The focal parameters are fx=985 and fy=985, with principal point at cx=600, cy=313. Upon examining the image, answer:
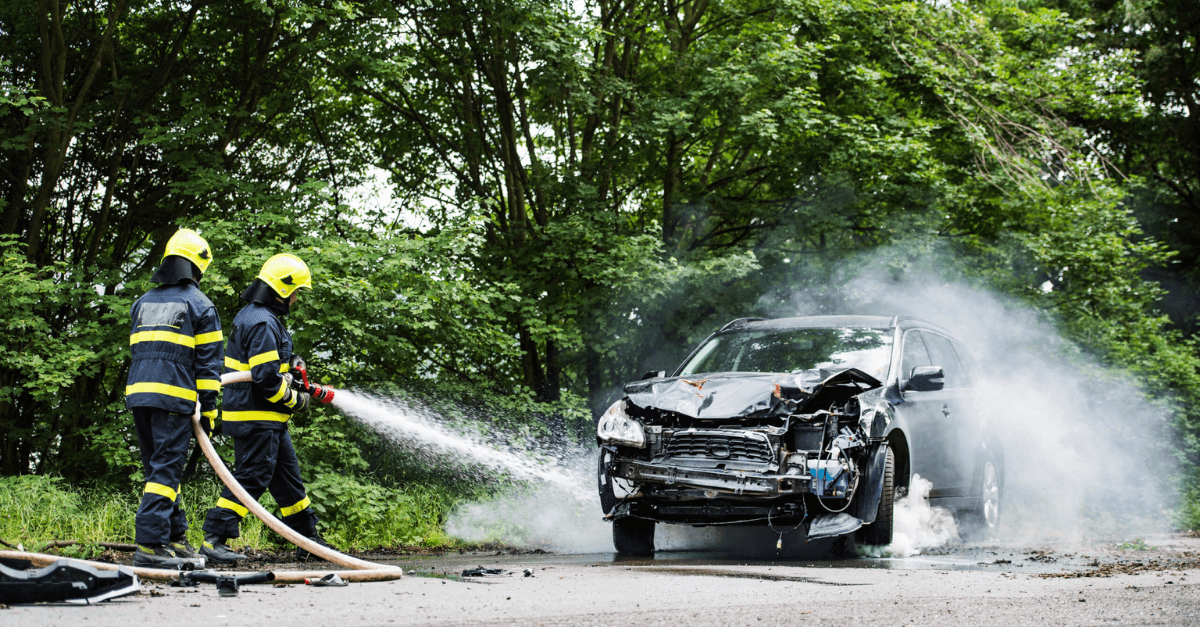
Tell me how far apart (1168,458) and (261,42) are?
1404 centimetres

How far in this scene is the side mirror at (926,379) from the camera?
7004 mm

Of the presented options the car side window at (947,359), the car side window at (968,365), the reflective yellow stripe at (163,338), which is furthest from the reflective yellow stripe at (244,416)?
the car side window at (968,365)

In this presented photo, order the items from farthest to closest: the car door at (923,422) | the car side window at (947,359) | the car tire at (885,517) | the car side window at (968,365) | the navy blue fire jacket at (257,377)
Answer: the car side window at (968,365) < the car side window at (947,359) < the car door at (923,422) < the car tire at (885,517) < the navy blue fire jacket at (257,377)

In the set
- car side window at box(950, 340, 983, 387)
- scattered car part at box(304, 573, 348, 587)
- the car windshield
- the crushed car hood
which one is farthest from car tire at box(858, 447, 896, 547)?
scattered car part at box(304, 573, 348, 587)

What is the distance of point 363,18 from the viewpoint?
9.92 metres

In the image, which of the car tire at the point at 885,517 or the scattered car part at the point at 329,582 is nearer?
the scattered car part at the point at 329,582

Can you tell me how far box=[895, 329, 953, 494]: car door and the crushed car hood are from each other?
72cm

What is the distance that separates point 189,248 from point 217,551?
1.82 metres

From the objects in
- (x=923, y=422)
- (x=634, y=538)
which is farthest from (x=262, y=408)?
(x=923, y=422)

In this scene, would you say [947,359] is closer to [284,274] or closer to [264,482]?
[284,274]

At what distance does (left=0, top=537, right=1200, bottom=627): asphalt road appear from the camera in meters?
3.88

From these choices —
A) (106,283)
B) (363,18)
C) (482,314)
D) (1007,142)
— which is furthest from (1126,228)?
(106,283)

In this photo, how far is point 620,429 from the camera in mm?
6672

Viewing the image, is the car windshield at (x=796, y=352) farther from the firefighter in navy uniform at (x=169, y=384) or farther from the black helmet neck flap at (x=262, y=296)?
the firefighter in navy uniform at (x=169, y=384)
